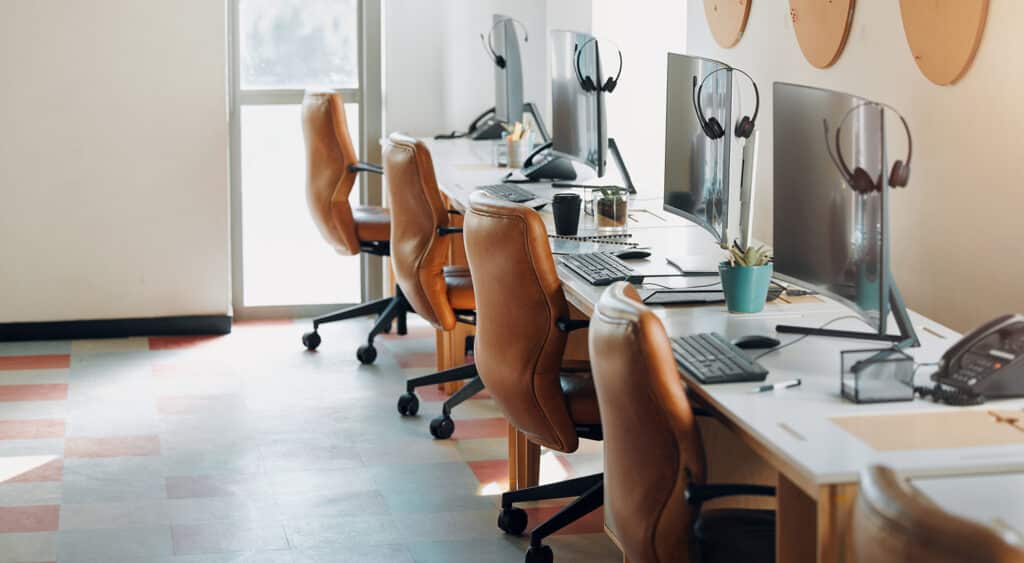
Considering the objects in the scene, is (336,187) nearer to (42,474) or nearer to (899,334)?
(42,474)

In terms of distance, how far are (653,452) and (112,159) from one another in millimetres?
4348

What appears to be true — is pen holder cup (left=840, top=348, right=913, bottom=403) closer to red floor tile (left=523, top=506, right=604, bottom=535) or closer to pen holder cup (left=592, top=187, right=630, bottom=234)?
red floor tile (left=523, top=506, right=604, bottom=535)

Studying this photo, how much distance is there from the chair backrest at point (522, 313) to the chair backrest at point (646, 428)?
0.74 meters

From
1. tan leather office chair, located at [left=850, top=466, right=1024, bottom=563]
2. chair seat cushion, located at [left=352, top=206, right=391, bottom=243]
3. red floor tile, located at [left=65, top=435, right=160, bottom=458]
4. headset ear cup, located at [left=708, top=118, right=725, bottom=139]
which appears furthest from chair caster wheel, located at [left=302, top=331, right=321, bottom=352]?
tan leather office chair, located at [left=850, top=466, right=1024, bottom=563]

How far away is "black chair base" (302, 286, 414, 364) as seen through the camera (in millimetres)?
5750

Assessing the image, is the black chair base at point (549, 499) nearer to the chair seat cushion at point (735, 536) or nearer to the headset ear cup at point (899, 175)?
the chair seat cushion at point (735, 536)

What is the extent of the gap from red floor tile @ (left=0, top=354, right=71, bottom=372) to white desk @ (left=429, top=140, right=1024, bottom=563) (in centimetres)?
319

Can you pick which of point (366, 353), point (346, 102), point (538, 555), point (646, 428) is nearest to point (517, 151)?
point (366, 353)

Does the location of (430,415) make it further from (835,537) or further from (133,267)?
(835,537)

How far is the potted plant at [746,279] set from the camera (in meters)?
3.10

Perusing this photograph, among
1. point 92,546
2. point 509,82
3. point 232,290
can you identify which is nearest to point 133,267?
point 232,290

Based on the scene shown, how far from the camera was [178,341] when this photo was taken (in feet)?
20.3

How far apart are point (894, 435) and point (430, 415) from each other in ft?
9.61

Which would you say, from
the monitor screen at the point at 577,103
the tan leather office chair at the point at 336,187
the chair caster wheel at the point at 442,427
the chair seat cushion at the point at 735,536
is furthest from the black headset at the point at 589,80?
the chair seat cushion at the point at 735,536
